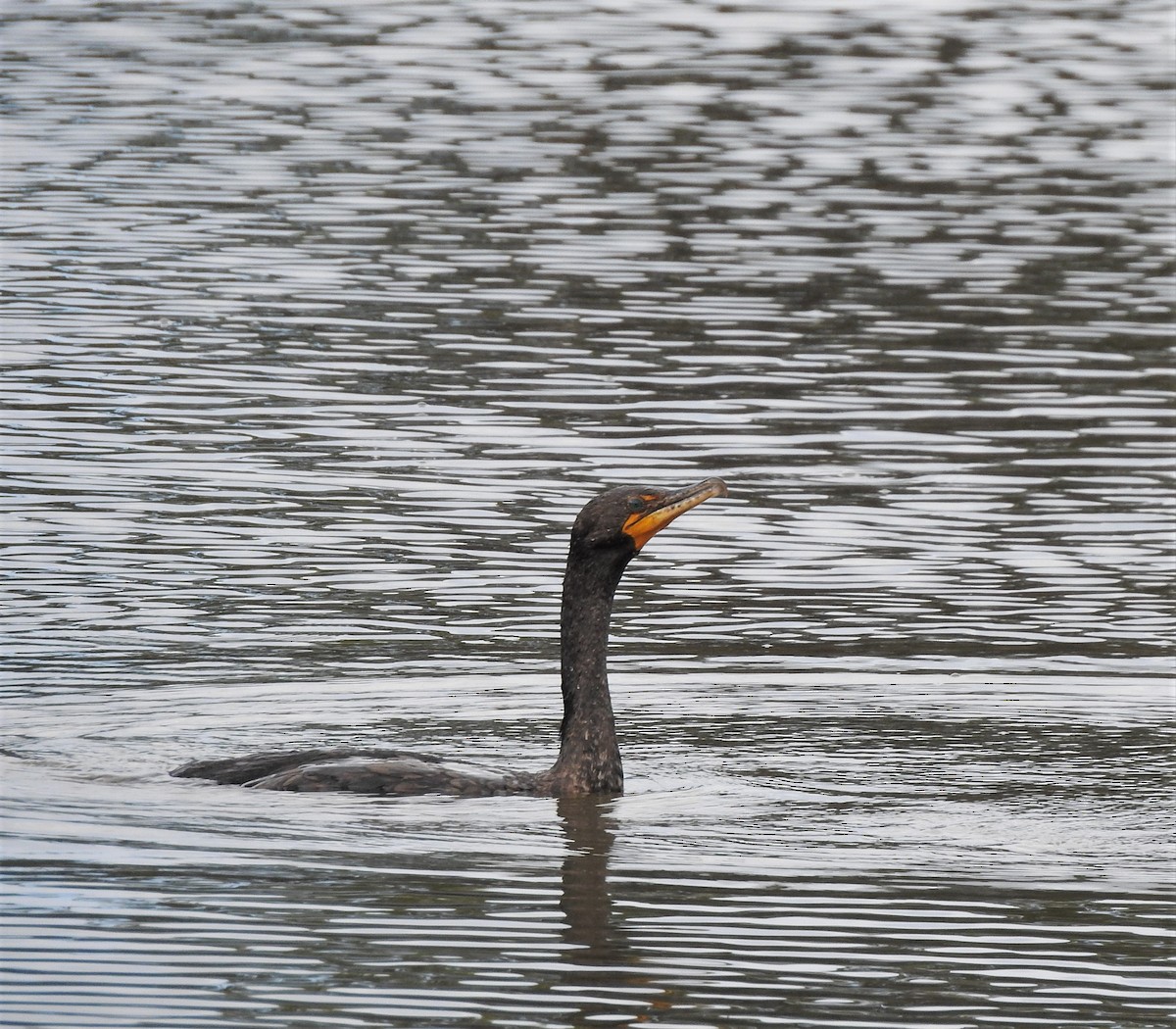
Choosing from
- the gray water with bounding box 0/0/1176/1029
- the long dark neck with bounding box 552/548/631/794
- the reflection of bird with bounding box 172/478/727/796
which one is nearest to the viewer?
the gray water with bounding box 0/0/1176/1029

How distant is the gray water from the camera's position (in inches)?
354

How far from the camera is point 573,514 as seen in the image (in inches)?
641

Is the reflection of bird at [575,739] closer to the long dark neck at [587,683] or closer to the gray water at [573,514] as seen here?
the long dark neck at [587,683]

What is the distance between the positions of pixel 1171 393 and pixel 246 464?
7.19 metres

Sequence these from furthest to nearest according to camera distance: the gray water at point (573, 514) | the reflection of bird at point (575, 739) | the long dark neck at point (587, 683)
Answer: the long dark neck at point (587, 683) → the reflection of bird at point (575, 739) → the gray water at point (573, 514)

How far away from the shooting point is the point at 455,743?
1201 centimetres

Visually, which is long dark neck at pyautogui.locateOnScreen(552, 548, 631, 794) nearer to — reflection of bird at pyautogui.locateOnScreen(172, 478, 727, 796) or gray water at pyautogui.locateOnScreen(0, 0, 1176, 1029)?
reflection of bird at pyautogui.locateOnScreen(172, 478, 727, 796)

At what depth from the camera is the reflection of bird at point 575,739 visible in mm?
10906

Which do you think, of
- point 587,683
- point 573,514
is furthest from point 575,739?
point 573,514

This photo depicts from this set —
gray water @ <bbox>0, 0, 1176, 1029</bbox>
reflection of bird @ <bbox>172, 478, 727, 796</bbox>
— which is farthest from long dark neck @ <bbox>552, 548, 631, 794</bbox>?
gray water @ <bbox>0, 0, 1176, 1029</bbox>

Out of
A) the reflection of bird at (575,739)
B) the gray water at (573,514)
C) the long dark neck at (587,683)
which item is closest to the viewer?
the gray water at (573,514)

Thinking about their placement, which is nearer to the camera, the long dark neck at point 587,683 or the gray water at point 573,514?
the gray water at point 573,514

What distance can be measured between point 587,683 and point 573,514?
4845 millimetres

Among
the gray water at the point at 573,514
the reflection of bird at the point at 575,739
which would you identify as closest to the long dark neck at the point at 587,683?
the reflection of bird at the point at 575,739
